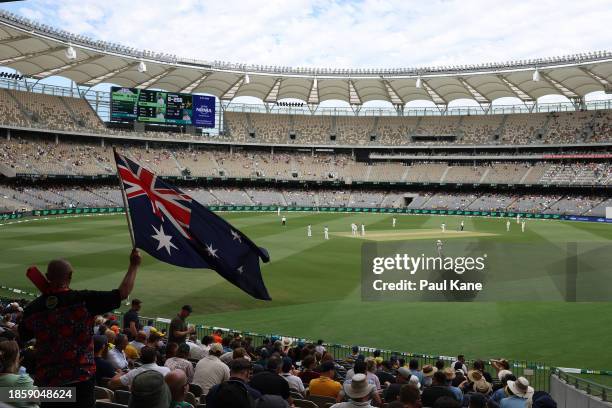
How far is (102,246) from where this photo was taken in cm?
3928

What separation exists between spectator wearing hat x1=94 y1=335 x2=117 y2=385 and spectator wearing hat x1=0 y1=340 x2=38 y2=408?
398 cm

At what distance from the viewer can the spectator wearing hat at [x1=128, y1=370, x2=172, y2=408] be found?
13.1 feet

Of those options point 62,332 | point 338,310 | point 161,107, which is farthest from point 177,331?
point 161,107

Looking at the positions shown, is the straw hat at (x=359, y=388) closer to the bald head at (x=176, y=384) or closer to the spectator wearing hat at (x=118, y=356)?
the bald head at (x=176, y=384)

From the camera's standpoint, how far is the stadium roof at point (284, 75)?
67.7 metres

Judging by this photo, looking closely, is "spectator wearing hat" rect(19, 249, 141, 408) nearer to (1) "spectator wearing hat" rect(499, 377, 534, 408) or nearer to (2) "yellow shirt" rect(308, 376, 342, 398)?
(2) "yellow shirt" rect(308, 376, 342, 398)

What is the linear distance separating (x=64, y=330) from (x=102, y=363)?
429 centimetres

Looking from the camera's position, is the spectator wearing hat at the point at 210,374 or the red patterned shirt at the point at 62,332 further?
the spectator wearing hat at the point at 210,374

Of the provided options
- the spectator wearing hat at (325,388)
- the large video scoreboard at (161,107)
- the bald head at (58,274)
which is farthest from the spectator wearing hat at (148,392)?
the large video scoreboard at (161,107)

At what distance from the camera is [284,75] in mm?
86125

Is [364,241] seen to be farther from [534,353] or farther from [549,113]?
[549,113]

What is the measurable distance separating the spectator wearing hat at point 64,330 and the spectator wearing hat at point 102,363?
3.91 meters

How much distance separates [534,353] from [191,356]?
1181 centimetres

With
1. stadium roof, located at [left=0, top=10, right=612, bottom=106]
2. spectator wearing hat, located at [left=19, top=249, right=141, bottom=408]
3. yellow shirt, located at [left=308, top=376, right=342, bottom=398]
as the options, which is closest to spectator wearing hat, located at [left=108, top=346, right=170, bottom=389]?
spectator wearing hat, located at [left=19, top=249, right=141, bottom=408]
